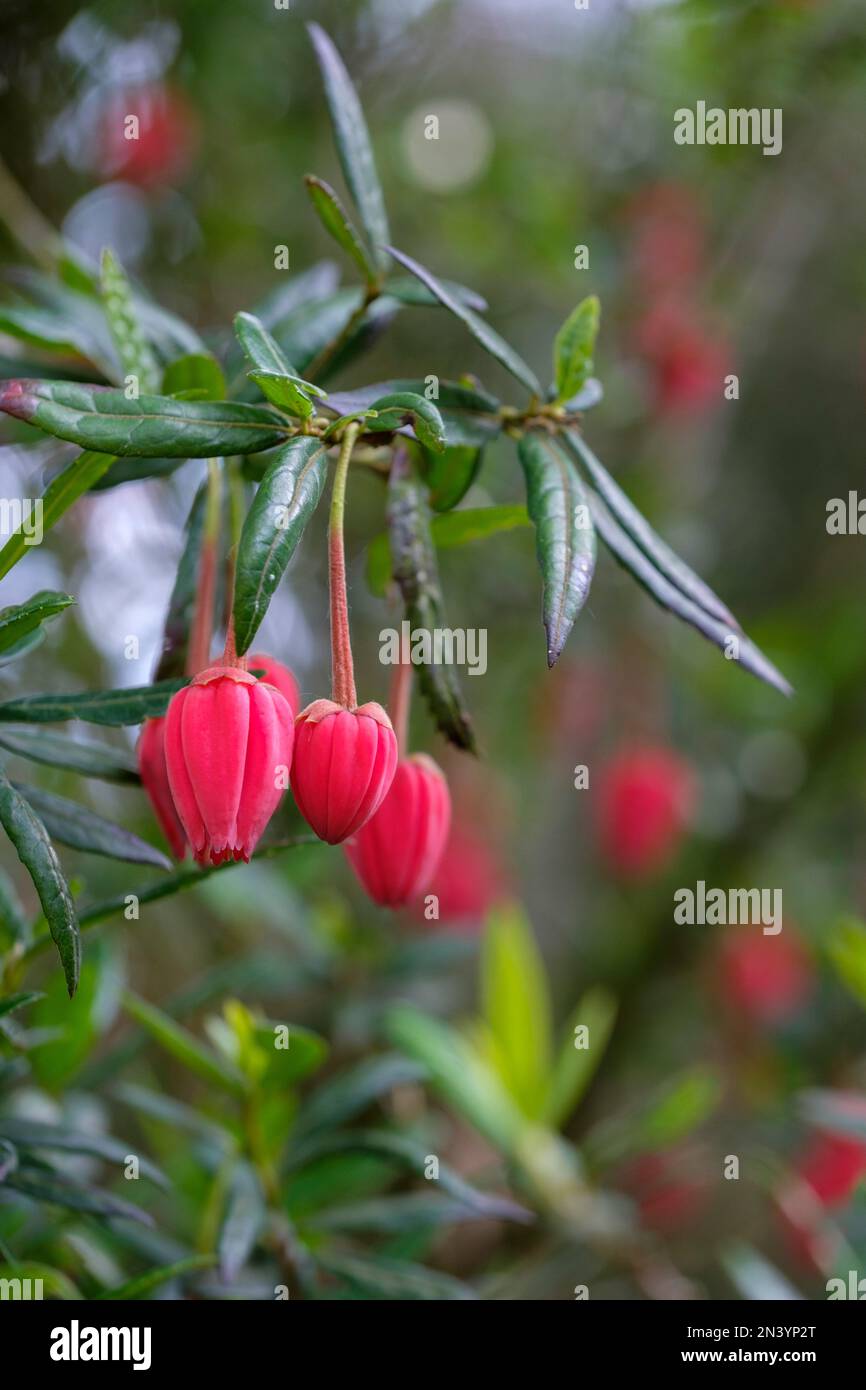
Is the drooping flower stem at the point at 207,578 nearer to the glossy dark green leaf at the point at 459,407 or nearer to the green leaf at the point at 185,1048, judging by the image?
the glossy dark green leaf at the point at 459,407

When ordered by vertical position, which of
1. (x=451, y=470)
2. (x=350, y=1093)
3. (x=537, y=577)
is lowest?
(x=350, y=1093)

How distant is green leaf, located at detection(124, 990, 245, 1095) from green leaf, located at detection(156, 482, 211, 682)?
295 millimetres

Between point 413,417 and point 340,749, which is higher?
point 413,417

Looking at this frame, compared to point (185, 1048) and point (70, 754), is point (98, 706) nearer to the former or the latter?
point (70, 754)

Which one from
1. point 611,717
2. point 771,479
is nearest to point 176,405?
point 611,717

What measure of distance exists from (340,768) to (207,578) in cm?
17

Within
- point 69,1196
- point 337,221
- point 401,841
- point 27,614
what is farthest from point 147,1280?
point 337,221

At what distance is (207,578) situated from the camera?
0.72 metres

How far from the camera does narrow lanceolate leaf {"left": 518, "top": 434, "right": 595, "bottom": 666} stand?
575 millimetres

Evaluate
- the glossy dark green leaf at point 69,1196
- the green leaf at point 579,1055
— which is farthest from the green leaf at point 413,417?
the green leaf at point 579,1055

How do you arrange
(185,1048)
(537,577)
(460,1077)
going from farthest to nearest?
(537,577) → (460,1077) → (185,1048)

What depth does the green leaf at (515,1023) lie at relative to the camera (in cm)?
153
